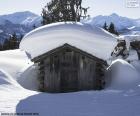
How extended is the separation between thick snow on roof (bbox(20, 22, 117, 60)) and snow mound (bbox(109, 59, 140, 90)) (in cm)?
154

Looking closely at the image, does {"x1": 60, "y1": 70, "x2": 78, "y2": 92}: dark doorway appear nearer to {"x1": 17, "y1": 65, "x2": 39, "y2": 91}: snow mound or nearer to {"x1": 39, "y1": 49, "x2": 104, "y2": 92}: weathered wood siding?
{"x1": 39, "y1": 49, "x2": 104, "y2": 92}: weathered wood siding

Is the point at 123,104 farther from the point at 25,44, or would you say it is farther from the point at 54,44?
the point at 25,44

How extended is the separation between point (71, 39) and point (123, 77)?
362cm

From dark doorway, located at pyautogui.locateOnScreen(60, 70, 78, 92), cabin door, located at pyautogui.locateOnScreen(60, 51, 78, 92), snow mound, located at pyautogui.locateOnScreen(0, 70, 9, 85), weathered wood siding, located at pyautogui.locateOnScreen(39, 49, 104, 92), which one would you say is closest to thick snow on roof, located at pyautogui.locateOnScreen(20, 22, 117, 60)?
weathered wood siding, located at pyautogui.locateOnScreen(39, 49, 104, 92)

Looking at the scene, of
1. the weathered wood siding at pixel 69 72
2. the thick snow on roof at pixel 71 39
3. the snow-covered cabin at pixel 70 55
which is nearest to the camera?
the thick snow on roof at pixel 71 39

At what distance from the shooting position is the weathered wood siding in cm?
1672

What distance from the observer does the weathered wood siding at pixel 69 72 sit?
16719 mm

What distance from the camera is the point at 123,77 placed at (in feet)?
57.2

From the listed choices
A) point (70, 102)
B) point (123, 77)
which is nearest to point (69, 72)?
point (123, 77)

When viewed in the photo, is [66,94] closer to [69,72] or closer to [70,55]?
[69,72]

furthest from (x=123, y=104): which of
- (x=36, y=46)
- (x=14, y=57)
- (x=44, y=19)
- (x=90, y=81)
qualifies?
(x=44, y=19)

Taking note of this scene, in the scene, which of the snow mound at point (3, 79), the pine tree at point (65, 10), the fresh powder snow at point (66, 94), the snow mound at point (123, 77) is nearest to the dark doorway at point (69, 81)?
the fresh powder snow at point (66, 94)

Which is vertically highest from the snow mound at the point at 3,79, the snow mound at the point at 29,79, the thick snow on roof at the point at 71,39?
the thick snow on roof at the point at 71,39

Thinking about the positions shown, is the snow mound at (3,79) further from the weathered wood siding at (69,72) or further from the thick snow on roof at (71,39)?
the weathered wood siding at (69,72)
